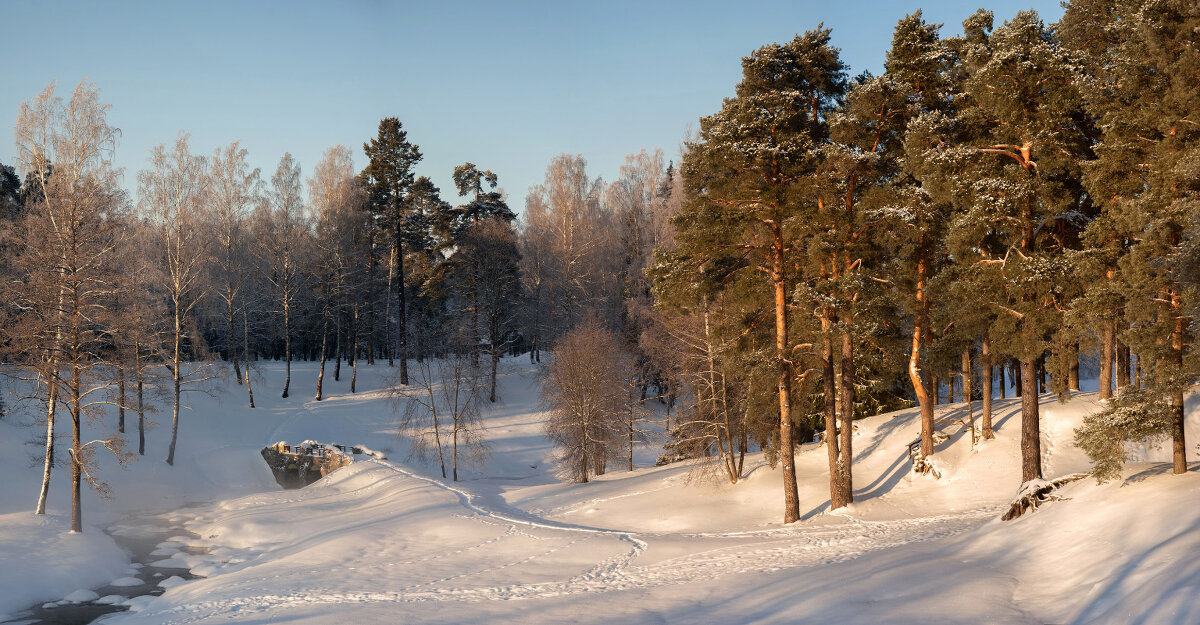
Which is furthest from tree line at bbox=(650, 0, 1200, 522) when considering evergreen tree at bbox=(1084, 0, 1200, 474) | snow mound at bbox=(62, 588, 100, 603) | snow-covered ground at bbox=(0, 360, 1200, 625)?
snow mound at bbox=(62, 588, 100, 603)

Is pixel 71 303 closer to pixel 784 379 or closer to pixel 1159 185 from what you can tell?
pixel 784 379

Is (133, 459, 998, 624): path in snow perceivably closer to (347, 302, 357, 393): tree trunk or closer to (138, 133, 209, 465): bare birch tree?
(138, 133, 209, 465): bare birch tree

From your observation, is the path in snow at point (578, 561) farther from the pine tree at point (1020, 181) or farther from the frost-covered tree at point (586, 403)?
the frost-covered tree at point (586, 403)

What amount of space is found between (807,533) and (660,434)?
18577 millimetres

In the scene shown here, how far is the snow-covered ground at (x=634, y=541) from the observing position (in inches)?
398

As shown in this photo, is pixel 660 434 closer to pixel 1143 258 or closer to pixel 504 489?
pixel 504 489

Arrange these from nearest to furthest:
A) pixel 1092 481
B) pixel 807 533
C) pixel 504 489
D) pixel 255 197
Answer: pixel 1092 481 < pixel 807 533 < pixel 504 489 < pixel 255 197

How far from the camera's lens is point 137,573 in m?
18.4

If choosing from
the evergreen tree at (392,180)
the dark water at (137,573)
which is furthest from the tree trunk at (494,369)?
the dark water at (137,573)

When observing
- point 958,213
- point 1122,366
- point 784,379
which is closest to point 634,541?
point 784,379

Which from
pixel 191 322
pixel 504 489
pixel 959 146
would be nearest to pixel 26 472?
pixel 191 322

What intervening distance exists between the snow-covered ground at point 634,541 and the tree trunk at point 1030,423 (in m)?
1.45

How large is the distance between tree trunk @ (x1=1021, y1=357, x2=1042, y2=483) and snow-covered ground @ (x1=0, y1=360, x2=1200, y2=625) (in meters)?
1.45

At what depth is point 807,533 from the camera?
16312 millimetres
